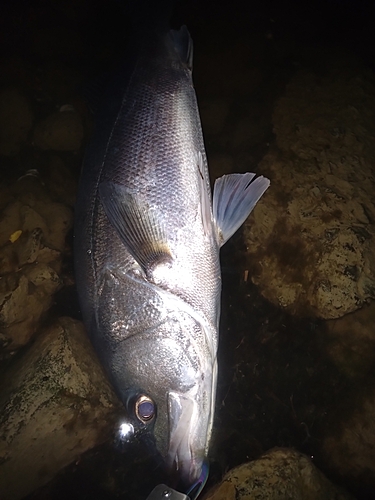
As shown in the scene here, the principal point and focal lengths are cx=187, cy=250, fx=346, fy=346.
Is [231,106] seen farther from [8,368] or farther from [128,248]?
[8,368]

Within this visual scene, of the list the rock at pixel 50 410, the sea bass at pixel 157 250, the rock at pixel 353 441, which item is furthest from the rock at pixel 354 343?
the rock at pixel 50 410

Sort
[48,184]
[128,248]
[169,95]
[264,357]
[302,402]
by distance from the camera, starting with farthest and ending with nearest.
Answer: [48,184] → [264,357] → [302,402] → [169,95] → [128,248]

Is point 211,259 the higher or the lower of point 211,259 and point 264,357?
the higher

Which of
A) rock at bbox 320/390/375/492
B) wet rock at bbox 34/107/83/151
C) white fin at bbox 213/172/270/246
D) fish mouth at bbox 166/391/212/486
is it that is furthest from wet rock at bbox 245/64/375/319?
wet rock at bbox 34/107/83/151

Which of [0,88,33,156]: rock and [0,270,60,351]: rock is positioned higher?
[0,88,33,156]: rock

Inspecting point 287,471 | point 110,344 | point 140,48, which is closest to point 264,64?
point 140,48

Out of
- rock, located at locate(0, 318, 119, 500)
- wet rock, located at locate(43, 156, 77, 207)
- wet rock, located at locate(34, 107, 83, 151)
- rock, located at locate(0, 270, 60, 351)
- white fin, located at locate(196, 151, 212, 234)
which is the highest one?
white fin, located at locate(196, 151, 212, 234)

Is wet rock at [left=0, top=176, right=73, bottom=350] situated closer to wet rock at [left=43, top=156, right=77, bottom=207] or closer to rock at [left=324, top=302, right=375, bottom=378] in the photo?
wet rock at [left=43, top=156, right=77, bottom=207]

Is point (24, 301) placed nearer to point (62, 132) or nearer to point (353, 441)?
point (62, 132)

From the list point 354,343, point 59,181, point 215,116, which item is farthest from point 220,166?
point 354,343
